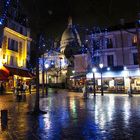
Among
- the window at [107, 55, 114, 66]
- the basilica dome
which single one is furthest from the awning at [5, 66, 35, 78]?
the basilica dome

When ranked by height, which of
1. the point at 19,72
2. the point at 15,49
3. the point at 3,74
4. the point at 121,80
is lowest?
the point at 121,80

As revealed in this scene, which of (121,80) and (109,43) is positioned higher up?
(109,43)

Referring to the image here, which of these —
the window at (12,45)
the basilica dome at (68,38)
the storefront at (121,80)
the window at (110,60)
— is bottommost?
the storefront at (121,80)

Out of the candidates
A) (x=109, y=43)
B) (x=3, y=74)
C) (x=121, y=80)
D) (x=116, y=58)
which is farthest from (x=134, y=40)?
(x=3, y=74)

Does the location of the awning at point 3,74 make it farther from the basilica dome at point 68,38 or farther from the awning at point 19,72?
the basilica dome at point 68,38

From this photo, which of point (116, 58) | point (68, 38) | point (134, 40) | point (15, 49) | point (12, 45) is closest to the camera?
point (12, 45)

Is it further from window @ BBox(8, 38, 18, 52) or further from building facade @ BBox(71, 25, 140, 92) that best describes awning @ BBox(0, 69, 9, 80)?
building facade @ BBox(71, 25, 140, 92)

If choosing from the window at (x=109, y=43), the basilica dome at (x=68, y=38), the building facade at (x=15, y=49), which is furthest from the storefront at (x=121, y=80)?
the basilica dome at (x=68, y=38)

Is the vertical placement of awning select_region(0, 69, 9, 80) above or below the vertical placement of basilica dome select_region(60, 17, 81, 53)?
below

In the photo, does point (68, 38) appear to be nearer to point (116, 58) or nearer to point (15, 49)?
point (116, 58)

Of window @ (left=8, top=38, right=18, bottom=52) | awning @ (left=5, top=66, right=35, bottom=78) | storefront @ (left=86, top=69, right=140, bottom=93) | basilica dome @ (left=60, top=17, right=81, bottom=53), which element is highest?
basilica dome @ (left=60, top=17, right=81, bottom=53)

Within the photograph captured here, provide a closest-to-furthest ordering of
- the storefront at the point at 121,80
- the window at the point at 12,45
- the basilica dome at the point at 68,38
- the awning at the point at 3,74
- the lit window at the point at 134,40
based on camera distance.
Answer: the awning at the point at 3,74, the storefront at the point at 121,80, the window at the point at 12,45, the lit window at the point at 134,40, the basilica dome at the point at 68,38

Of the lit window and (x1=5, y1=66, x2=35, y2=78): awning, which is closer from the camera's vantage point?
(x1=5, y1=66, x2=35, y2=78): awning

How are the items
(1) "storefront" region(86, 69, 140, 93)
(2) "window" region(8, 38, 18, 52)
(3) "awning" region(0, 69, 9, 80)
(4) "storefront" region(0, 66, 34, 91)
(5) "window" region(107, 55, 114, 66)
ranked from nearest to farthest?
1. (3) "awning" region(0, 69, 9, 80)
2. (4) "storefront" region(0, 66, 34, 91)
3. (1) "storefront" region(86, 69, 140, 93)
4. (2) "window" region(8, 38, 18, 52)
5. (5) "window" region(107, 55, 114, 66)
